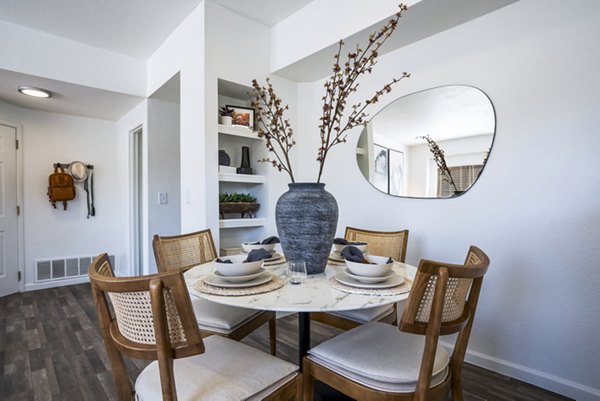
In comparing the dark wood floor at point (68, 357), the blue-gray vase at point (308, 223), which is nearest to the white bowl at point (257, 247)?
the blue-gray vase at point (308, 223)

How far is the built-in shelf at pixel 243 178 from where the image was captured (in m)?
2.58

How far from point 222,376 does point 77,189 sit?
4148mm

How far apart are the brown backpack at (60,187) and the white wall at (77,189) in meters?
0.10

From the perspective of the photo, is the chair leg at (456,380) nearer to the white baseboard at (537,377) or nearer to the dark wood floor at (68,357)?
the dark wood floor at (68,357)

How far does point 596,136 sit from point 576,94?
25 centimetres

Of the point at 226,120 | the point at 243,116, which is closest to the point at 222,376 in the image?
the point at 226,120

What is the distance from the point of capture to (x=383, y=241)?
200 centimetres

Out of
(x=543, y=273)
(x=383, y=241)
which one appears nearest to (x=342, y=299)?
(x=383, y=241)

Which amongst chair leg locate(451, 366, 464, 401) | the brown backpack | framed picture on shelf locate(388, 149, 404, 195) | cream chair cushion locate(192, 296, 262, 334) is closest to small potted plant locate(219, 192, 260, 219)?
cream chair cushion locate(192, 296, 262, 334)

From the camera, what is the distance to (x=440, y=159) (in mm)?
2178

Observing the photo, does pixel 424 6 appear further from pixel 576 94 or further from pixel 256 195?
pixel 256 195

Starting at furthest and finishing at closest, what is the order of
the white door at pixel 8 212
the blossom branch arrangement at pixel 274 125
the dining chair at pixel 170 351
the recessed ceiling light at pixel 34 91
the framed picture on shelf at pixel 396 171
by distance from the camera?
the white door at pixel 8 212
the recessed ceiling light at pixel 34 91
the framed picture on shelf at pixel 396 171
the blossom branch arrangement at pixel 274 125
the dining chair at pixel 170 351

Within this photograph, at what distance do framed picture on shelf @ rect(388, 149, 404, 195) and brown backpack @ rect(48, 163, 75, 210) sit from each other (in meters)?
3.90

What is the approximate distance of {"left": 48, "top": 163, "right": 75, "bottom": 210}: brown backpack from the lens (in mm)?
3814
